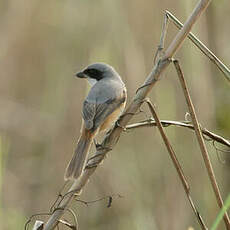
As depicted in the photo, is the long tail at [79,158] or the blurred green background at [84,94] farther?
the blurred green background at [84,94]

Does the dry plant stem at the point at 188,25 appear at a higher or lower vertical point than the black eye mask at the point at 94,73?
higher

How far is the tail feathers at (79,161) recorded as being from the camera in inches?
87.4

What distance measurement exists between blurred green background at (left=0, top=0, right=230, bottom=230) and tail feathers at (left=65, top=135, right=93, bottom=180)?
0.70 m

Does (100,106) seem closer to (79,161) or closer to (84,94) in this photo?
(79,161)

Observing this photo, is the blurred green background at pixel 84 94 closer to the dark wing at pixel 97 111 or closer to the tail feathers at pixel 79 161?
the dark wing at pixel 97 111

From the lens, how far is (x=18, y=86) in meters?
4.37

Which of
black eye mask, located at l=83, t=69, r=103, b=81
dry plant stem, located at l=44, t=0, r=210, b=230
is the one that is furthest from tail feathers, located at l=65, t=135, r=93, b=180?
black eye mask, located at l=83, t=69, r=103, b=81

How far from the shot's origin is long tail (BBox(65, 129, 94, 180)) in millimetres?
2225

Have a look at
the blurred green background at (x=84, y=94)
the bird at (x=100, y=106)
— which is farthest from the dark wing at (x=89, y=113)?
the blurred green background at (x=84, y=94)

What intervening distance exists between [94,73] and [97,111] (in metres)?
0.43

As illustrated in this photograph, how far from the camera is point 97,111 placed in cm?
287

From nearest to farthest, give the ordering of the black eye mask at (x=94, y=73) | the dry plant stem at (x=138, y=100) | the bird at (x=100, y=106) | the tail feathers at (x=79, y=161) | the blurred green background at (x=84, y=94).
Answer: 1. the dry plant stem at (x=138, y=100)
2. the tail feathers at (x=79, y=161)
3. the bird at (x=100, y=106)
4. the black eye mask at (x=94, y=73)
5. the blurred green background at (x=84, y=94)

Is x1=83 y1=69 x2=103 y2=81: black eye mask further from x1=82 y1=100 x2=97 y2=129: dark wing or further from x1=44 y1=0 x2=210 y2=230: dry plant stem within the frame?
x1=44 y1=0 x2=210 y2=230: dry plant stem

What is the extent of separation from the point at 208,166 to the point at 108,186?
210cm
